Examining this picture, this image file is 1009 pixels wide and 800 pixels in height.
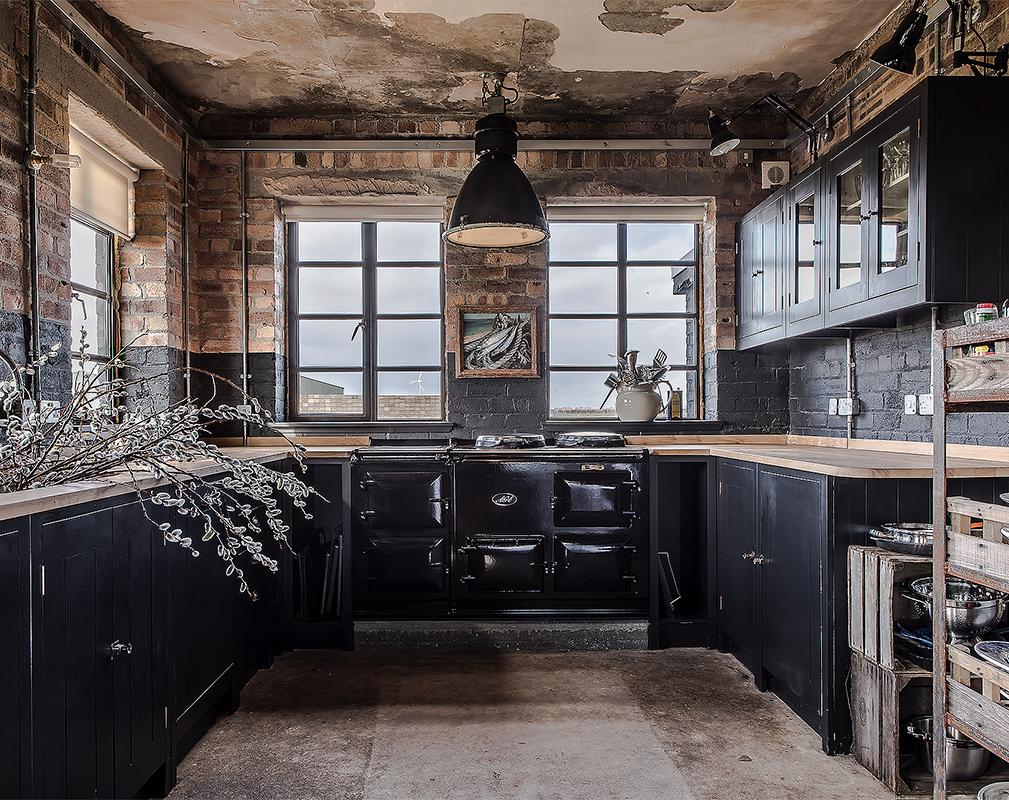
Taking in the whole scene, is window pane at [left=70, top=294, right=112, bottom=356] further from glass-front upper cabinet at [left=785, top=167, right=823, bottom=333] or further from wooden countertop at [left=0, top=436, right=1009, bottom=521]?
glass-front upper cabinet at [left=785, top=167, right=823, bottom=333]

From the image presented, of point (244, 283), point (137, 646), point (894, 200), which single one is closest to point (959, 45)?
point (894, 200)

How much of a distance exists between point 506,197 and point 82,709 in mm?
2677

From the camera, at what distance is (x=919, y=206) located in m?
2.60

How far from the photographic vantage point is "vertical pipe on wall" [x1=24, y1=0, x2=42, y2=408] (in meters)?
2.75

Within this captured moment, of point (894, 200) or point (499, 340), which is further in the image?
point (499, 340)

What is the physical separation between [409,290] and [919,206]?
2911mm

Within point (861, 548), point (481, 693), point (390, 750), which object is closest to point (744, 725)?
point (861, 548)

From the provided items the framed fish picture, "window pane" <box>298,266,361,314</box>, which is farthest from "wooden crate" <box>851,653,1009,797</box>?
"window pane" <box>298,266,361,314</box>

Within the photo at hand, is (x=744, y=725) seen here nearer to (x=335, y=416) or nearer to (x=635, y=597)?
(x=635, y=597)

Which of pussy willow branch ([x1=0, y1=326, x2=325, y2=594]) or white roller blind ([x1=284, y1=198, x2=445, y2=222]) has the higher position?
white roller blind ([x1=284, y1=198, x2=445, y2=222])

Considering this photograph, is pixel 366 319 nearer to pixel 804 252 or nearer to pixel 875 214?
pixel 804 252

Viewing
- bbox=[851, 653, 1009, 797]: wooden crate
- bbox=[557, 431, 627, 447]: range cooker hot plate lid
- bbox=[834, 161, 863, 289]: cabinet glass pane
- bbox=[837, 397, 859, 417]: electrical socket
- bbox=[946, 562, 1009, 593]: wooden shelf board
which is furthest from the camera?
bbox=[557, 431, 627, 447]: range cooker hot plate lid

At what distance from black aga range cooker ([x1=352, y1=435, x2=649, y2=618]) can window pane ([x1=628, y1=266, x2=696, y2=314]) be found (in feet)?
4.22

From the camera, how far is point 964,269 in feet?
8.38
